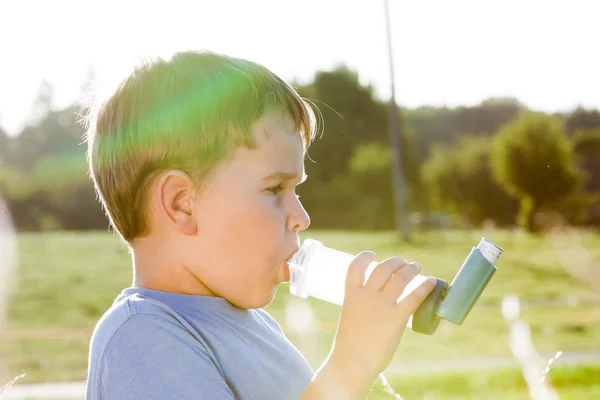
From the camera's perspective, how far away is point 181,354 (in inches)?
42.6

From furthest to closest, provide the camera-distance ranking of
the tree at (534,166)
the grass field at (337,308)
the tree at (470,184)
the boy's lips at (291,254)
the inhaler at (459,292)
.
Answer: the tree at (470,184), the tree at (534,166), the grass field at (337,308), the boy's lips at (291,254), the inhaler at (459,292)

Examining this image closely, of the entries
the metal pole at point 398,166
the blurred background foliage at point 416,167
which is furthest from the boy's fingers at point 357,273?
the metal pole at point 398,166

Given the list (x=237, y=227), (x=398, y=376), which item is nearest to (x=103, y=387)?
(x=237, y=227)

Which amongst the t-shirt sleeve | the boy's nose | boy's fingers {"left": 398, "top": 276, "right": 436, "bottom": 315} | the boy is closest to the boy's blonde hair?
the boy

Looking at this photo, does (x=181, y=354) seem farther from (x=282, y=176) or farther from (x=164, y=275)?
(x=282, y=176)

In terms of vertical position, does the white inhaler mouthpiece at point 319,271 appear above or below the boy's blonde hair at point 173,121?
below

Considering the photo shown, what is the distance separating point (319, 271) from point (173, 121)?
0.40 metres

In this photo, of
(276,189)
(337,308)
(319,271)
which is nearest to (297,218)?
(276,189)

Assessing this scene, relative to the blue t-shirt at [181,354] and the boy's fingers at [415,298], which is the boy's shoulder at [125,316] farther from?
the boy's fingers at [415,298]

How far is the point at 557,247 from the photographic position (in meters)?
15.2

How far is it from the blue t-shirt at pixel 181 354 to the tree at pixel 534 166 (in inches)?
381

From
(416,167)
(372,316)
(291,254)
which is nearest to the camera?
(372,316)

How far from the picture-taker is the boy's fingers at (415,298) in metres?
1.18

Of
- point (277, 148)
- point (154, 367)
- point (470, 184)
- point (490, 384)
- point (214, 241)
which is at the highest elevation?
point (277, 148)
